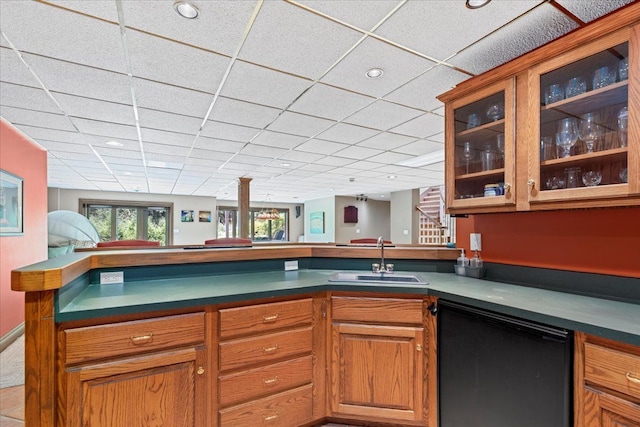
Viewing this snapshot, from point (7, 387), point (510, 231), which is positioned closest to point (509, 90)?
point (510, 231)

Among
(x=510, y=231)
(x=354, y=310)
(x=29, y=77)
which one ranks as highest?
(x=29, y=77)

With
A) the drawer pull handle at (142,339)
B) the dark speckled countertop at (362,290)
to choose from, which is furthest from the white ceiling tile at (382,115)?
the drawer pull handle at (142,339)

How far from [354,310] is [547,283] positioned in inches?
Answer: 45.1

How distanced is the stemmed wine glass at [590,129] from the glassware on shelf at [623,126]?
0.10 m

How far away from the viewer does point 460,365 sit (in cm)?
158

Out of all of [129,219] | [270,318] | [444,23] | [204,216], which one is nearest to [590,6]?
[444,23]

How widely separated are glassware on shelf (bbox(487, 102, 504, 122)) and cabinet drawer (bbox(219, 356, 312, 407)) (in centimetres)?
181

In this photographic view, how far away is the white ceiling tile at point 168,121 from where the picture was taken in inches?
114

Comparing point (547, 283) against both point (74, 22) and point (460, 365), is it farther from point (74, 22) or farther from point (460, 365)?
point (74, 22)

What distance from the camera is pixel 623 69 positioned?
1369 mm

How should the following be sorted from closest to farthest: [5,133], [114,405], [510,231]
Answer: [114,405], [510,231], [5,133]

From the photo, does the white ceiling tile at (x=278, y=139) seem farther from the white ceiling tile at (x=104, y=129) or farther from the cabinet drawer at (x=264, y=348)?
the cabinet drawer at (x=264, y=348)

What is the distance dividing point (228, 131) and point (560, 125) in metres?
2.96

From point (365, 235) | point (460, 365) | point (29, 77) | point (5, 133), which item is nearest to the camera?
point (460, 365)
